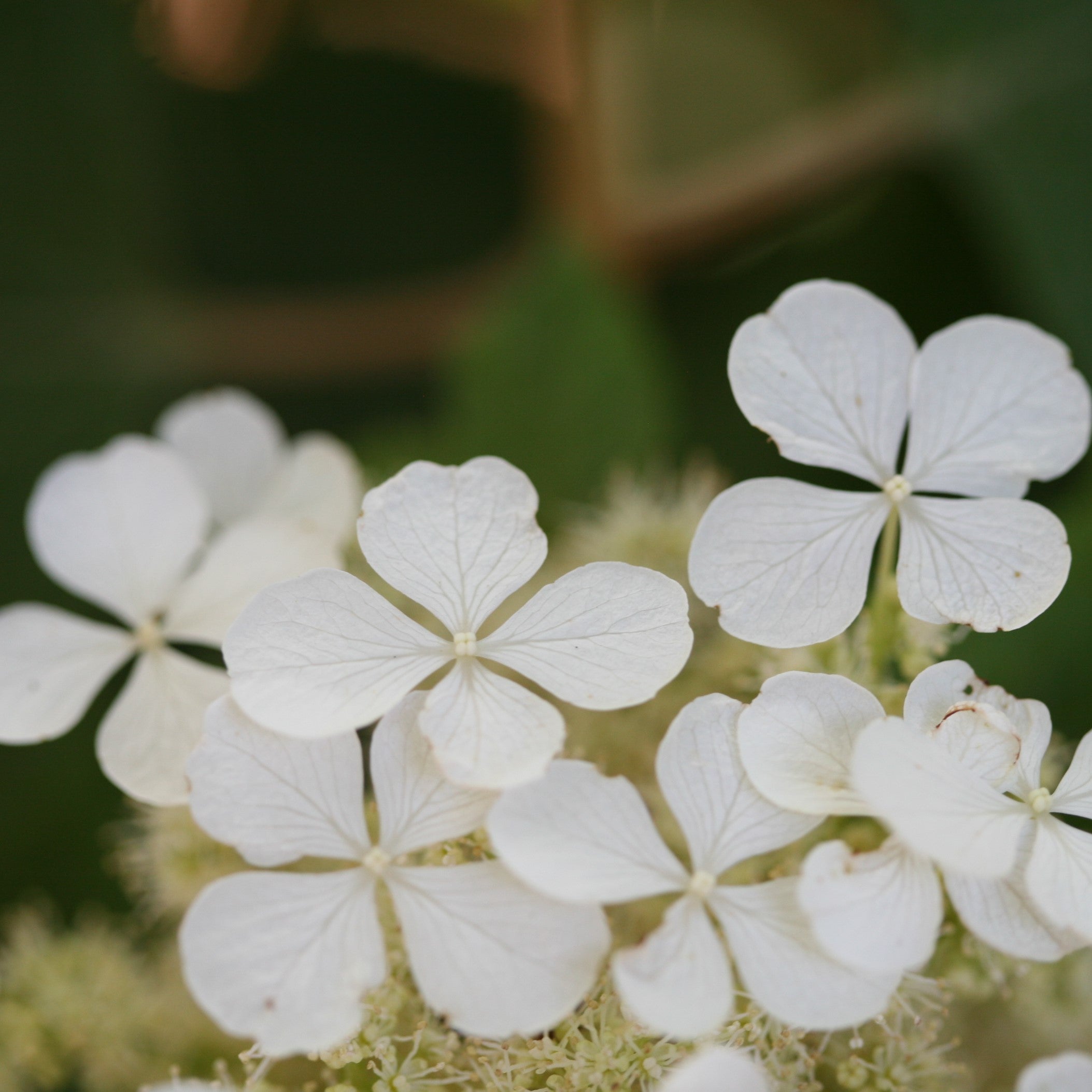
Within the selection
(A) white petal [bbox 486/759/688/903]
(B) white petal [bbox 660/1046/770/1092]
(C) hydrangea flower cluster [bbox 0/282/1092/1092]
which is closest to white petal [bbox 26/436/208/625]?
(C) hydrangea flower cluster [bbox 0/282/1092/1092]

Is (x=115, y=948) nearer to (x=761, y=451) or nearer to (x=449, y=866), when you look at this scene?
(x=449, y=866)

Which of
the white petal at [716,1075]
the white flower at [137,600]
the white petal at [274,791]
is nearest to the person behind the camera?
the white petal at [716,1075]

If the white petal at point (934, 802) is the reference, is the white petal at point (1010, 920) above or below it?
below

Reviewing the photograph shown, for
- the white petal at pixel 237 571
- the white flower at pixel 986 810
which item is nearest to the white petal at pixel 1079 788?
the white flower at pixel 986 810

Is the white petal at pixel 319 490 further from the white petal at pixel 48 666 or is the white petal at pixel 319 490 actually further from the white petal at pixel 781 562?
the white petal at pixel 781 562

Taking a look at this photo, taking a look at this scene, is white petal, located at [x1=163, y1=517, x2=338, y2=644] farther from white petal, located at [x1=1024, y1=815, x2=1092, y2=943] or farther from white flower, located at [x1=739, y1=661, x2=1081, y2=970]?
white petal, located at [x1=1024, y1=815, x2=1092, y2=943]

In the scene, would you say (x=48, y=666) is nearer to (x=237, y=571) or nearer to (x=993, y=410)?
(x=237, y=571)
